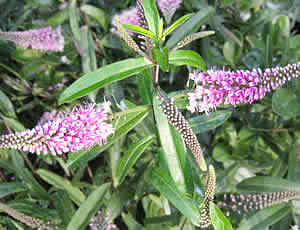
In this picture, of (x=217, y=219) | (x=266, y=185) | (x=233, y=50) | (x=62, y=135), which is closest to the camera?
(x=62, y=135)

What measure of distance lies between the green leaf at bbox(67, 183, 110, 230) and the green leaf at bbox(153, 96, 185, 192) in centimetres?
49

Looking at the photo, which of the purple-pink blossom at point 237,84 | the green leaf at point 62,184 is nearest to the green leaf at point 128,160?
the purple-pink blossom at point 237,84

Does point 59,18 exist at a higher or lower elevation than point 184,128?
higher

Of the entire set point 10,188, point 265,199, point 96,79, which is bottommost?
point 265,199

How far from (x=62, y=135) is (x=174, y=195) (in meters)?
0.56

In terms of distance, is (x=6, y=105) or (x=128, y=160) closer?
(x=128, y=160)

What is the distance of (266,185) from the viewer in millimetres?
1381

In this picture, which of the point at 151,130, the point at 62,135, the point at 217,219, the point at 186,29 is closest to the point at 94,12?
the point at 186,29

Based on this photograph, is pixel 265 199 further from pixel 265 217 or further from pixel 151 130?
pixel 151 130

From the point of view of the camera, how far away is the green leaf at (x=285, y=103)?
1418mm

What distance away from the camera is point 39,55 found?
1835 mm

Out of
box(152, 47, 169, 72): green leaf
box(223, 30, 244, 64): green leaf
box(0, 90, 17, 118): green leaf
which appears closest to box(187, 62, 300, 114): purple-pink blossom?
box(152, 47, 169, 72): green leaf

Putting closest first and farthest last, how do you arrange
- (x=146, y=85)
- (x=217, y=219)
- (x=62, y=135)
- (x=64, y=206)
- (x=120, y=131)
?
(x=62, y=135)
(x=217, y=219)
(x=120, y=131)
(x=146, y=85)
(x=64, y=206)

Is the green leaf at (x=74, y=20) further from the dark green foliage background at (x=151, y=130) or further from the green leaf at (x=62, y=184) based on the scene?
the green leaf at (x=62, y=184)
